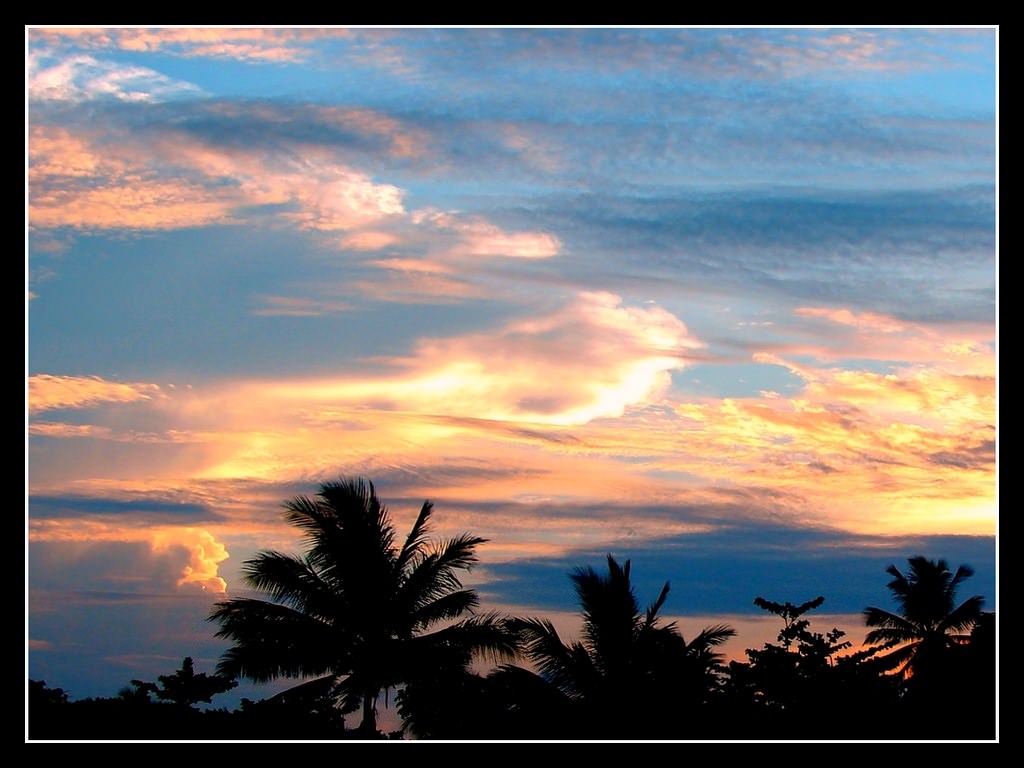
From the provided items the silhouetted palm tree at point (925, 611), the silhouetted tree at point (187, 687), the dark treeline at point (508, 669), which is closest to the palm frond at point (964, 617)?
the silhouetted palm tree at point (925, 611)

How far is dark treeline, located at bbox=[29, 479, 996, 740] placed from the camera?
53.7ft

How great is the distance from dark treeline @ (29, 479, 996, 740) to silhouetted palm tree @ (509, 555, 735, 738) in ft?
0.08

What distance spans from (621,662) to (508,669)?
6.85 feet

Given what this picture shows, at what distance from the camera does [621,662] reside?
1866 centimetres

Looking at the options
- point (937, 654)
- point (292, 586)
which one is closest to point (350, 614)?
point (292, 586)

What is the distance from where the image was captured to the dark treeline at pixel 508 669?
1636 centimetres

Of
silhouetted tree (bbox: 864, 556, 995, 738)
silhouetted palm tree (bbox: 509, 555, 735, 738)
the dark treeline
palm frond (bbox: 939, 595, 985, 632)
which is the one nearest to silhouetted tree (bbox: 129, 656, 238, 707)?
the dark treeline

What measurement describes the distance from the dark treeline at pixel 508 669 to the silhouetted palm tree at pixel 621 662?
0.08 ft

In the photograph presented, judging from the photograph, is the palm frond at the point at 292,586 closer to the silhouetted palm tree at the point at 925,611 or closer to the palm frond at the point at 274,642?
the palm frond at the point at 274,642

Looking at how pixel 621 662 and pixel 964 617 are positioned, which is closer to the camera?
pixel 621 662

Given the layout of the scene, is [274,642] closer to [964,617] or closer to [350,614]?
[350,614]

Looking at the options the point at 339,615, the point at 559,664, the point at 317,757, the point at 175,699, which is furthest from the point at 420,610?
the point at 317,757

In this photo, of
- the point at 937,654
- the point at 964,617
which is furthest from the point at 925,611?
the point at 937,654
